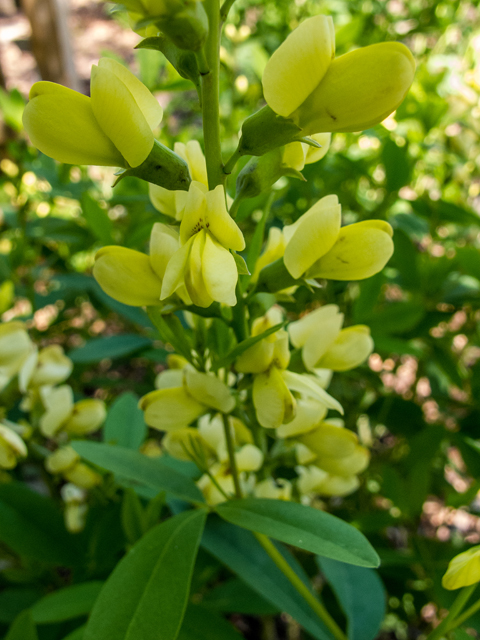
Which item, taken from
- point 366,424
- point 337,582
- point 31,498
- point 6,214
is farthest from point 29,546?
point 6,214

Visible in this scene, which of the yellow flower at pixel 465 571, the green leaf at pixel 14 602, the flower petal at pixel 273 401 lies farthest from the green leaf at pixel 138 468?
the green leaf at pixel 14 602

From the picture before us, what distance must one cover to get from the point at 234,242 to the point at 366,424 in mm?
844

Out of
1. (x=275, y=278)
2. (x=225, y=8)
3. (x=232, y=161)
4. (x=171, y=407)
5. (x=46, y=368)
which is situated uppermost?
(x=225, y=8)

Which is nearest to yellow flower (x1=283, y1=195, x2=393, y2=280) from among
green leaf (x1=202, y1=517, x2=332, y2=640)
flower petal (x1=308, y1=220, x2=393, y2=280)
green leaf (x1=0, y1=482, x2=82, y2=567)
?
flower petal (x1=308, y1=220, x2=393, y2=280)

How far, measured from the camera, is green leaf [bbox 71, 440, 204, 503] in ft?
1.77

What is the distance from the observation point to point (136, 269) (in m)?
0.47

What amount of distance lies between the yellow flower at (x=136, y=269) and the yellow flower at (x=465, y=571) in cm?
33

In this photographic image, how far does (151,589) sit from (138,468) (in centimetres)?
12

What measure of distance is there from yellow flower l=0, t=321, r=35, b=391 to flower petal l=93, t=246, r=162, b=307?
Result: 34 centimetres

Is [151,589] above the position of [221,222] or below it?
below

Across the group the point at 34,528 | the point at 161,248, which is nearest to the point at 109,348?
the point at 34,528

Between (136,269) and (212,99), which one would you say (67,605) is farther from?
(212,99)

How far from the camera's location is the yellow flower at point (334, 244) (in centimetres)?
45

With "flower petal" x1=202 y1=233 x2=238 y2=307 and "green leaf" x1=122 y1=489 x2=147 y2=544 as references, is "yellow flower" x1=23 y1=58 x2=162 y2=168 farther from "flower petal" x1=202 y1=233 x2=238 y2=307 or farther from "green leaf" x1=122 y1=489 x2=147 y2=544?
"green leaf" x1=122 y1=489 x2=147 y2=544
